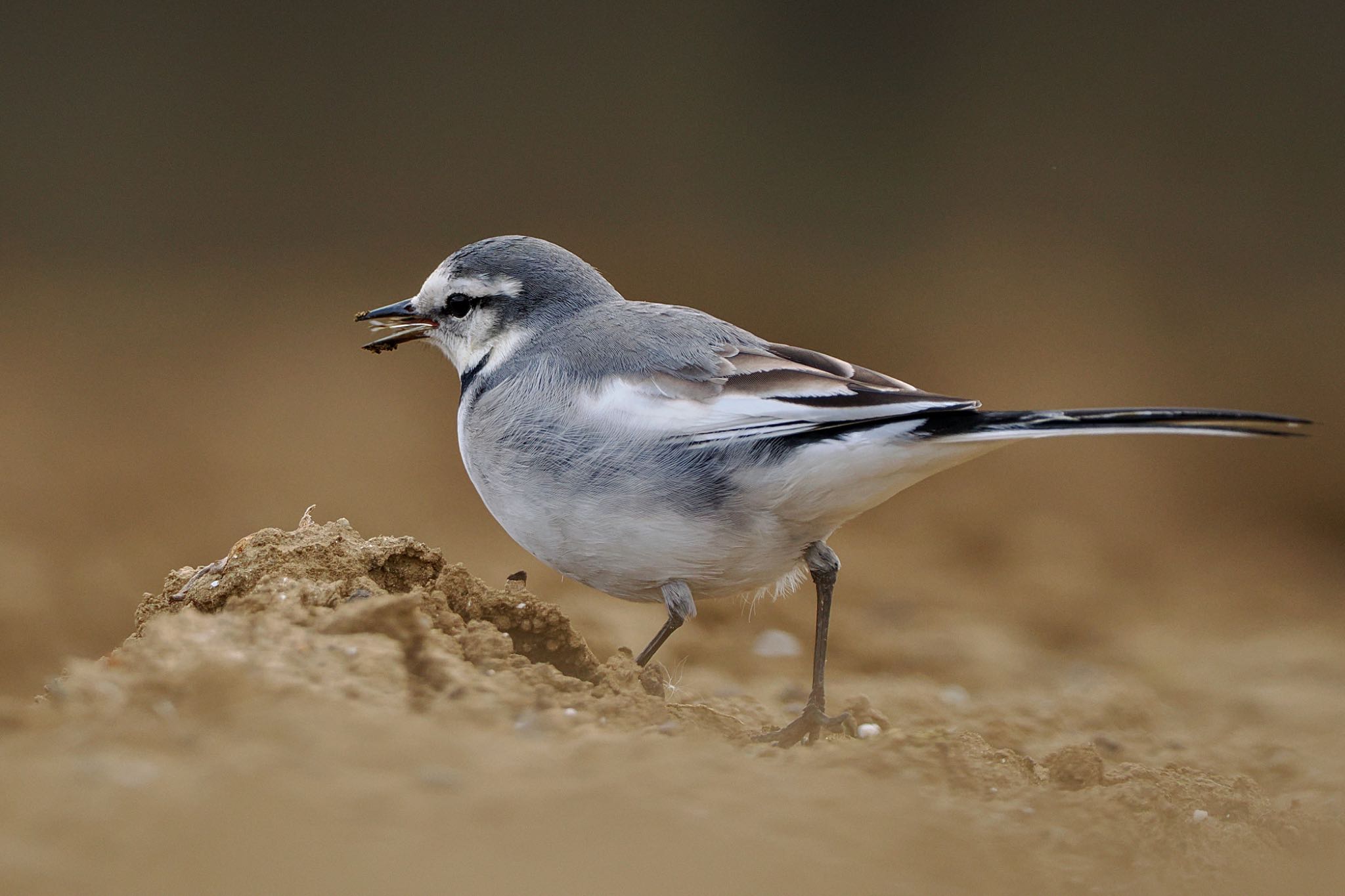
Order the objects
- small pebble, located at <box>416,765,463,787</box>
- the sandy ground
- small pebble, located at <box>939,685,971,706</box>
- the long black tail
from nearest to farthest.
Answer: the sandy ground, small pebble, located at <box>416,765,463,787</box>, the long black tail, small pebble, located at <box>939,685,971,706</box>

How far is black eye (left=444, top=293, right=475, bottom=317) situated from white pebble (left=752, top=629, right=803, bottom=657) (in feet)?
12.1

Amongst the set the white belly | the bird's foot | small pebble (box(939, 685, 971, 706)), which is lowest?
small pebble (box(939, 685, 971, 706))

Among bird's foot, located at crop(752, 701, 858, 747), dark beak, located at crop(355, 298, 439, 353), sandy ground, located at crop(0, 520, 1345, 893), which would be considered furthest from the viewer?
dark beak, located at crop(355, 298, 439, 353)

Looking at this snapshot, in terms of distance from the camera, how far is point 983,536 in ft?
36.5

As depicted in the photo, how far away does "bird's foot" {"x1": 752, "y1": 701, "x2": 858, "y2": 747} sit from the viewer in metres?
4.80

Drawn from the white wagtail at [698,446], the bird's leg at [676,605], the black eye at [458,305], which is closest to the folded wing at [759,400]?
the white wagtail at [698,446]

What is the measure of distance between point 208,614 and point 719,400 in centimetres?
206

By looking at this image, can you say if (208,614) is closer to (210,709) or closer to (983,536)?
(210,709)

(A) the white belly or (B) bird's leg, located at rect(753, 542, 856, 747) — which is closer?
(A) the white belly

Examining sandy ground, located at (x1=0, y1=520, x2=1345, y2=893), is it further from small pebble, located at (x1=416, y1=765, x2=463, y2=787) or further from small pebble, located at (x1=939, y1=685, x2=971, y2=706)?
small pebble, located at (x1=939, y1=685, x2=971, y2=706)

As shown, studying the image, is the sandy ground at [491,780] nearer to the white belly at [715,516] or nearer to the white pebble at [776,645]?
the white belly at [715,516]

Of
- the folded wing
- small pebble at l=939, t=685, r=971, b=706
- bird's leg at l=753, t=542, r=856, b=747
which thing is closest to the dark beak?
the folded wing

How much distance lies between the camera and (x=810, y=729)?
4930 millimetres

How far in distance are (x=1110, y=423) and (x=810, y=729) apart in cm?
180
